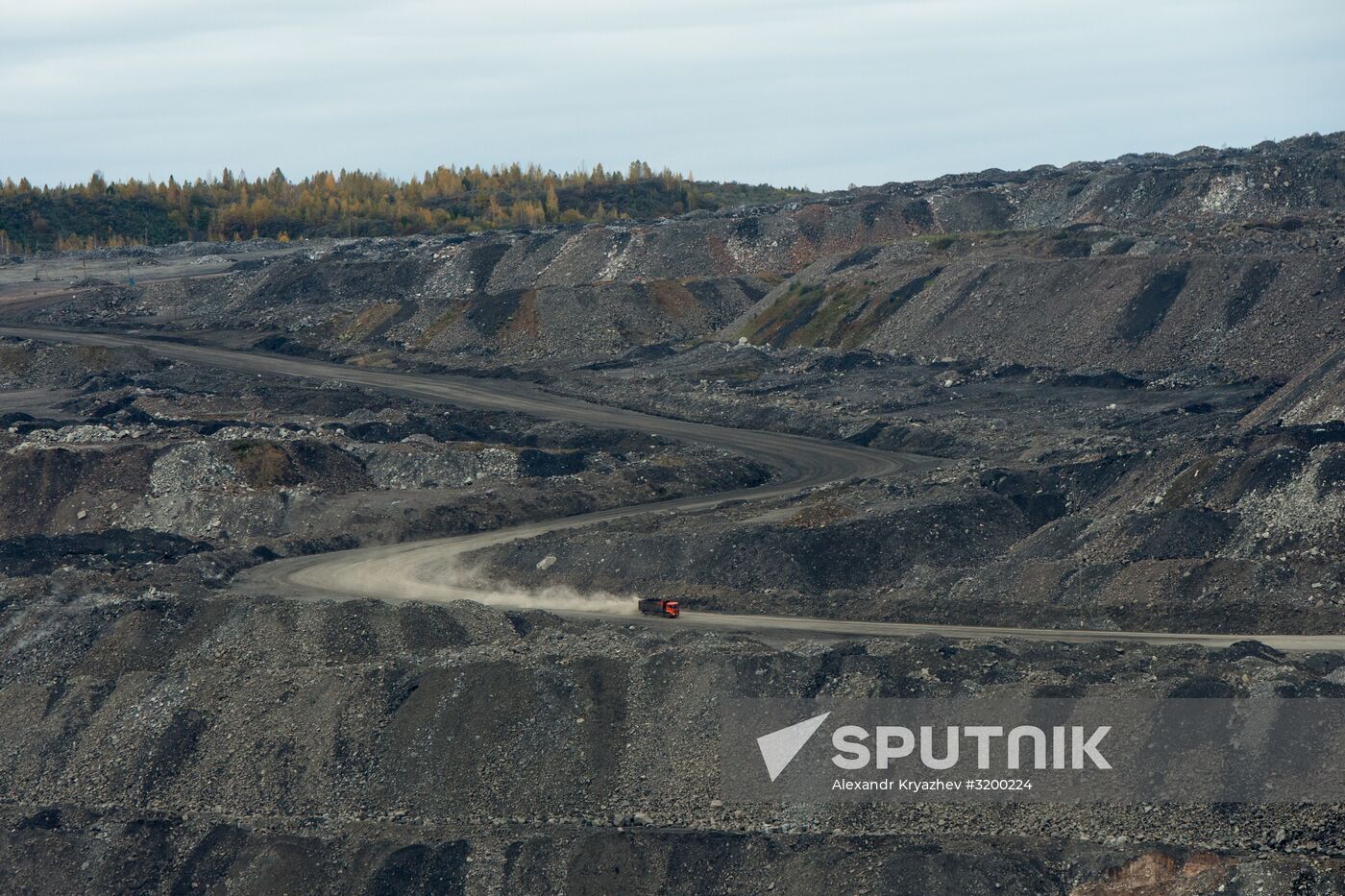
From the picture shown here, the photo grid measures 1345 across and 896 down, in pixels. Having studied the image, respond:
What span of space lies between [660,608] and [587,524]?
34.8ft

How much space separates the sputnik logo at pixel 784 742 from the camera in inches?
1045

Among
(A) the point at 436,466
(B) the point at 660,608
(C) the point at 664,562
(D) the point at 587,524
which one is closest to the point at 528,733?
(B) the point at 660,608

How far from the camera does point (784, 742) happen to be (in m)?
27.0

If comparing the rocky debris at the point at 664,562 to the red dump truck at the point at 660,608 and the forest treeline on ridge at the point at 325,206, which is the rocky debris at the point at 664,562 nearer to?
the red dump truck at the point at 660,608

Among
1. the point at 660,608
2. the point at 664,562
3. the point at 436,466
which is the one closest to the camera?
the point at 660,608

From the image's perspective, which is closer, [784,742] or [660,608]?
[784,742]

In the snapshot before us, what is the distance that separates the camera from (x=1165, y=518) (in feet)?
127

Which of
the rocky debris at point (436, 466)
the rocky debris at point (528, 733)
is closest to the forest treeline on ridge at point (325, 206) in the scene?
Answer: the rocky debris at point (436, 466)

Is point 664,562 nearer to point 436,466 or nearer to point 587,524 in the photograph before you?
point 587,524

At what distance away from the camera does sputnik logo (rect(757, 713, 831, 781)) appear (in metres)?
26.5

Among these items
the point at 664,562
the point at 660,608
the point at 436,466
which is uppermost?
the point at 436,466

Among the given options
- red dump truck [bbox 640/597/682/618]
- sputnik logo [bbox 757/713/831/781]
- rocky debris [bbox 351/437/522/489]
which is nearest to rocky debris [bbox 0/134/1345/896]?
rocky debris [bbox 351/437/522/489]

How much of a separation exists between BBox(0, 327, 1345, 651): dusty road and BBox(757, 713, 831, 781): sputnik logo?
8059 mm

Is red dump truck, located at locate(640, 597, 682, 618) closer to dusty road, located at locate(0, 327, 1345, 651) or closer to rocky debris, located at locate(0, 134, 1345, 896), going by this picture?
dusty road, located at locate(0, 327, 1345, 651)
